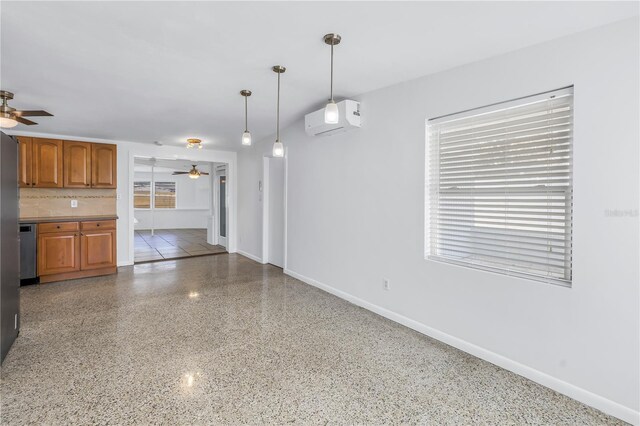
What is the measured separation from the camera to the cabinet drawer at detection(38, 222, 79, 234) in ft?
15.6

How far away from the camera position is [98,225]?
17.3 ft

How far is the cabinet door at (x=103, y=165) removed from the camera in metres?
5.44

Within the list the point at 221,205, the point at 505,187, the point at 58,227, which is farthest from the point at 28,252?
the point at 505,187

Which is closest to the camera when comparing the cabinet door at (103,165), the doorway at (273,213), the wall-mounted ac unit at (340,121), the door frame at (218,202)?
the wall-mounted ac unit at (340,121)

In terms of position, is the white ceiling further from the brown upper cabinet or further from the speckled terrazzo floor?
the speckled terrazzo floor

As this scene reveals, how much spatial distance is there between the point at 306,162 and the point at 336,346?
8.87 feet

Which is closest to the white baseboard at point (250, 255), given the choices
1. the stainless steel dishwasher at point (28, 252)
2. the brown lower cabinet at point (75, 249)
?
the brown lower cabinet at point (75, 249)

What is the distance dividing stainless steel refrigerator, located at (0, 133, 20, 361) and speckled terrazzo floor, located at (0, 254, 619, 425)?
230mm

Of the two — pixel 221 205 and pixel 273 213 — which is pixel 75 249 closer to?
pixel 273 213

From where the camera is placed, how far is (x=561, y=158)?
2.23 meters

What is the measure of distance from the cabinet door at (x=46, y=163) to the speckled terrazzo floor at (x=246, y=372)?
213 centimetres

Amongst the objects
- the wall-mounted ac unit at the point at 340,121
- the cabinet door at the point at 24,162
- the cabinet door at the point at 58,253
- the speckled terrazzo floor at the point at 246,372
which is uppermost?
the wall-mounted ac unit at the point at 340,121

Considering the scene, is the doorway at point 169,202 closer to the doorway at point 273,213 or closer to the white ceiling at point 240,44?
the doorway at point 273,213

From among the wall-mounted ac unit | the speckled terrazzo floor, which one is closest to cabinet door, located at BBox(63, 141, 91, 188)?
the speckled terrazzo floor
